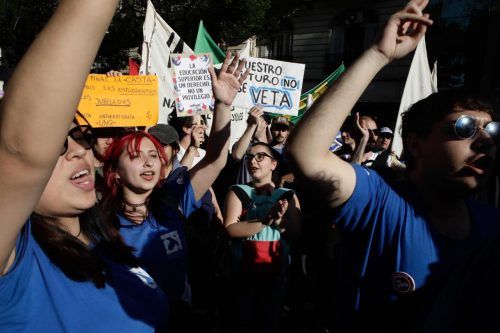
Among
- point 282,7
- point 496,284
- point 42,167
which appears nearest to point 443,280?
point 496,284

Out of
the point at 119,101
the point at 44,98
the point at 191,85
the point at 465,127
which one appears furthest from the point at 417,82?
the point at 44,98

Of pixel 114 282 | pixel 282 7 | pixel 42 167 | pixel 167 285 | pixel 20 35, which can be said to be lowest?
pixel 167 285

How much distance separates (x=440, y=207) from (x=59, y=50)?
4.93ft

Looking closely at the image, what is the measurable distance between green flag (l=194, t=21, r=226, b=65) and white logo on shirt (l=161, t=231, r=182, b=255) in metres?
4.48

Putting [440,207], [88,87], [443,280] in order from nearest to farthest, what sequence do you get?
[443,280]
[440,207]
[88,87]

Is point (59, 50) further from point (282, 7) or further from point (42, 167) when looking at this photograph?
point (282, 7)

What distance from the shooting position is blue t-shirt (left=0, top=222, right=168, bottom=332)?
41.6 inches


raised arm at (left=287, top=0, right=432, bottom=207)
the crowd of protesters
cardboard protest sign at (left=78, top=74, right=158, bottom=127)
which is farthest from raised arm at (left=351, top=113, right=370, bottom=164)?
raised arm at (left=287, top=0, right=432, bottom=207)

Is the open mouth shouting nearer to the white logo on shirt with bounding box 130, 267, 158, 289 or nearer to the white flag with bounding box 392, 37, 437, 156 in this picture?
the white logo on shirt with bounding box 130, 267, 158, 289

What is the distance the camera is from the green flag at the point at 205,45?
6199 millimetres

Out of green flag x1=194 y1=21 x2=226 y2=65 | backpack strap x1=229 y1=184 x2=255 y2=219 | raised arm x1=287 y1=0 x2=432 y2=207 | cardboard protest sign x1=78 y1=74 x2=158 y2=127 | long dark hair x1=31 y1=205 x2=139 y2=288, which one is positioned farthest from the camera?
green flag x1=194 y1=21 x2=226 y2=65

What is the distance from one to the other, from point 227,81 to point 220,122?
24 cm

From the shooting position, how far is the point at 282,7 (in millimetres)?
20203

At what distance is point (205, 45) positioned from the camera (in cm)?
632
